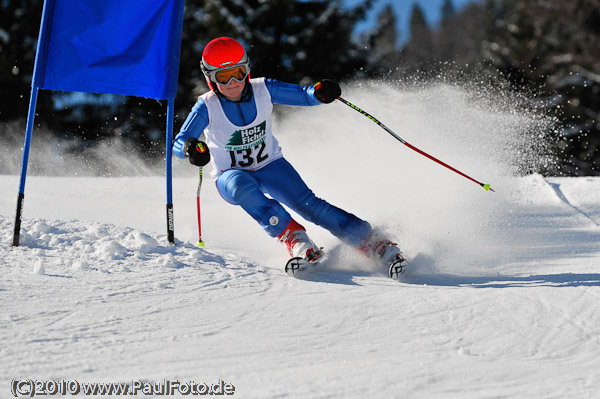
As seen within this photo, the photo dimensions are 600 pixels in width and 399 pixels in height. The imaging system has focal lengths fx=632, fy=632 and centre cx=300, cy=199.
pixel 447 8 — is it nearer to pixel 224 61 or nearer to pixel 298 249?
pixel 224 61

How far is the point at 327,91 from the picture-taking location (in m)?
3.97

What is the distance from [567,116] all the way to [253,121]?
22.9 meters

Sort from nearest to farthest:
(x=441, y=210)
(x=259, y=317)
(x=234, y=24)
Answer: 1. (x=259, y=317)
2. (x=441, y=210)
3. (x=234, y=24)

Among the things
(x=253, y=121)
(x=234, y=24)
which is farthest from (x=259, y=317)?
(x=234, y=24)

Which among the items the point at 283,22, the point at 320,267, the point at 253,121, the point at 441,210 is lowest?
the point at 320,267

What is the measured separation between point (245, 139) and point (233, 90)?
1.03 ft

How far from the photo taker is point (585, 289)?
323 centimetres

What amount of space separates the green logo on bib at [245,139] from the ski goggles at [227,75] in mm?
318

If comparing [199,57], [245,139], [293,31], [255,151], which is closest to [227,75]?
[245,139]

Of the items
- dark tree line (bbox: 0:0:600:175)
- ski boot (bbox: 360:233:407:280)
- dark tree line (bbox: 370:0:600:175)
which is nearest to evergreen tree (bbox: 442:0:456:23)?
dark tree line (bbox: 370:0:600:175)

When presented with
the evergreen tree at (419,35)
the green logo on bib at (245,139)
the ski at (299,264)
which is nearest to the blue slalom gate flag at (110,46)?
the green logo on bib at (245,139)

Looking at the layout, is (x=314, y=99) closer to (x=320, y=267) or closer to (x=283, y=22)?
(x=320, y=267)

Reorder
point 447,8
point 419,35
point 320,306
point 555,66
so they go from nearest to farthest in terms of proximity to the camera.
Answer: point 320,306 < point 555,66 < point 419,35 < point 447,8

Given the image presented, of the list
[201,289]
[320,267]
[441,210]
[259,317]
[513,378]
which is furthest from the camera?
[441,210]
